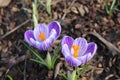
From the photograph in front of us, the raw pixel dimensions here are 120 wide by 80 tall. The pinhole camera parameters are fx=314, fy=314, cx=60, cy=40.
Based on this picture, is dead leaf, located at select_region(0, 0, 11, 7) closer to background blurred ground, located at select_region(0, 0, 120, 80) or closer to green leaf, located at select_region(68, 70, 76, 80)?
background blurred ground, located at select_region(0, 0, 120, 80)

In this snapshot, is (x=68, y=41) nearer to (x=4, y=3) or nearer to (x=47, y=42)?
(x=47, y=42)

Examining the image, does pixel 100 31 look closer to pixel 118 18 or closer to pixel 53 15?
pixel 118 18

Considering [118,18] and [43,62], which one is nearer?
[43,62]

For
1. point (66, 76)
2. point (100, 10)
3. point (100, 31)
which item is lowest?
point (66, 76)

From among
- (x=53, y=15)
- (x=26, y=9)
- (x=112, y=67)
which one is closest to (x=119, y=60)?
(x=112, y=67)

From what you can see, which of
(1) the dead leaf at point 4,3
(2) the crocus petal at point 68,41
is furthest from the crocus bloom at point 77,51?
(1) the dead leaf at point 4,3

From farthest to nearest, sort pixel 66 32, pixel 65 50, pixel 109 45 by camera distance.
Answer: pixel 66 32 < pixel 109 45 < pixel 65 50

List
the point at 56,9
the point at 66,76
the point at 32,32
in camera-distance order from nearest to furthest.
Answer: the point at 32,32 → the point at 66,76 → the point at 56,9

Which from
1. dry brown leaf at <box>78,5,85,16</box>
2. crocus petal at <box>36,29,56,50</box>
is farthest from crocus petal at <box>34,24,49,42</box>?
dry brown leaf at <box>78,5,85,16</box>

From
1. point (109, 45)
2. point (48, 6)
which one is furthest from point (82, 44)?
point (48, 6)
